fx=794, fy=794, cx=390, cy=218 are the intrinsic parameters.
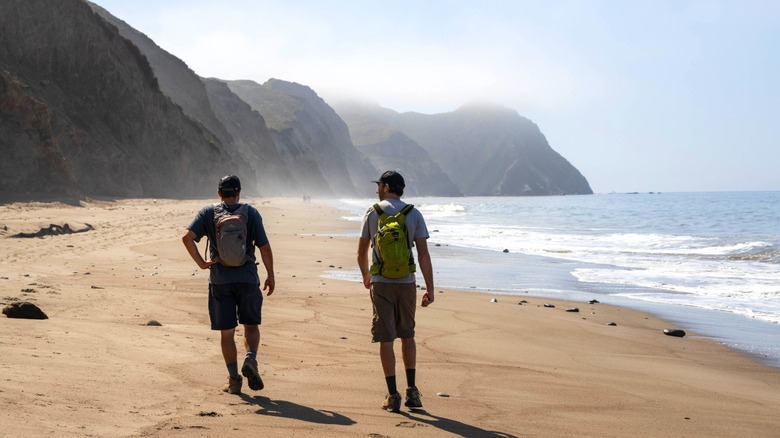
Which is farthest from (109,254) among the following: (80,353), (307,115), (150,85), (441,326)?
(307,115)

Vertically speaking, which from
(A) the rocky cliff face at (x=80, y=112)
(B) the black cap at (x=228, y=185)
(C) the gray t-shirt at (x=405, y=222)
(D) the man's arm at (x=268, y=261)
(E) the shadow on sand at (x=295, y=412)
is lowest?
(E) the shadow on sand at (x=295, y=412)

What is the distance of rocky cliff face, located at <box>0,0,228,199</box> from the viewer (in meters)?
36.7

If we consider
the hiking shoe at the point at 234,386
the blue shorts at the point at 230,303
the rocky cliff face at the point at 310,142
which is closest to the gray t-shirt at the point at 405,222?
the blue shorts at the point at 230,303

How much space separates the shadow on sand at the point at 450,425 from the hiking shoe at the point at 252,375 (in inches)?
43.4

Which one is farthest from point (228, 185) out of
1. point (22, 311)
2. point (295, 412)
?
point (22, 311)

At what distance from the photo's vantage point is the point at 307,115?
16188 cm

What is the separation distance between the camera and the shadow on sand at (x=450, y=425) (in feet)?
17.4

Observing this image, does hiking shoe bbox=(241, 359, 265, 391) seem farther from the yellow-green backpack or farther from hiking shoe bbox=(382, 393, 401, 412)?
the yellow-green backpack

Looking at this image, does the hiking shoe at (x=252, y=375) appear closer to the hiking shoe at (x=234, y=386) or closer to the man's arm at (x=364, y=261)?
the hiking shoe at (x=234, y=386)

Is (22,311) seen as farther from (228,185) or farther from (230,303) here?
(228,185)

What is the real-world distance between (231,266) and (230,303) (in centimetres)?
30

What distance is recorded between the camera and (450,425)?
5.49 metres

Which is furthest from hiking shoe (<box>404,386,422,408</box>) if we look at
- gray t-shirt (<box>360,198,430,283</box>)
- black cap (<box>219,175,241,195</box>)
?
black cap (<box>219,175,241,195</box>)

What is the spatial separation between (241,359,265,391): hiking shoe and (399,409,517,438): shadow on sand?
1.10 metres
